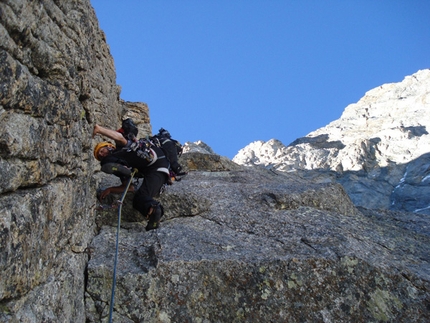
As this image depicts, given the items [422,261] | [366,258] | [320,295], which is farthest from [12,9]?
[422,261]

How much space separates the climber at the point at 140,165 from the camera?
28.4ft

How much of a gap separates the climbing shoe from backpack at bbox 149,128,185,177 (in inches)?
70.1

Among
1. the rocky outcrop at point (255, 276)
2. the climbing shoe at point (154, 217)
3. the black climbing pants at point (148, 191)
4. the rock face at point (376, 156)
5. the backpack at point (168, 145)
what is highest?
the rock face at point (376, 156)

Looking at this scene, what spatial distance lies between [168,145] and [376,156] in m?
75.4

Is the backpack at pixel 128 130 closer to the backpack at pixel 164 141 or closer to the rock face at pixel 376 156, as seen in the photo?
the backpack at pixel 164 141

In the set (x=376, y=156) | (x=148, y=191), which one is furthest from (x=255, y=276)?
Result: (x=376, y=156)

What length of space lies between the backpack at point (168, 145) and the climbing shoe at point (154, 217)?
5.84 feet

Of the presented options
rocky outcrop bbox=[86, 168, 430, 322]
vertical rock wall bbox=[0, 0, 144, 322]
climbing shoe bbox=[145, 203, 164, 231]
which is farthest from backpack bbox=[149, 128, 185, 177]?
vertical rock wall bbox=[0, 0, 144, 322]

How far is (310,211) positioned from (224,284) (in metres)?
3.69

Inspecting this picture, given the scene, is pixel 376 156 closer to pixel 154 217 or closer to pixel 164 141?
pixel 164 141

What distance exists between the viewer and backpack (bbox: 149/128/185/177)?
32.9ft

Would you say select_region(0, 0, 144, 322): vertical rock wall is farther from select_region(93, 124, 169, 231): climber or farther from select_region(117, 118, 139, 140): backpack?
select_region(117, 118, 139, 140): backpack

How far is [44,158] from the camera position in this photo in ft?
17.8

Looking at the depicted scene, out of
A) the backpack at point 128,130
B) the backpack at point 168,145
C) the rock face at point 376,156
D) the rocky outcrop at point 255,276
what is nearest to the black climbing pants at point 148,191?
the rocky outcrop at point 255,276
